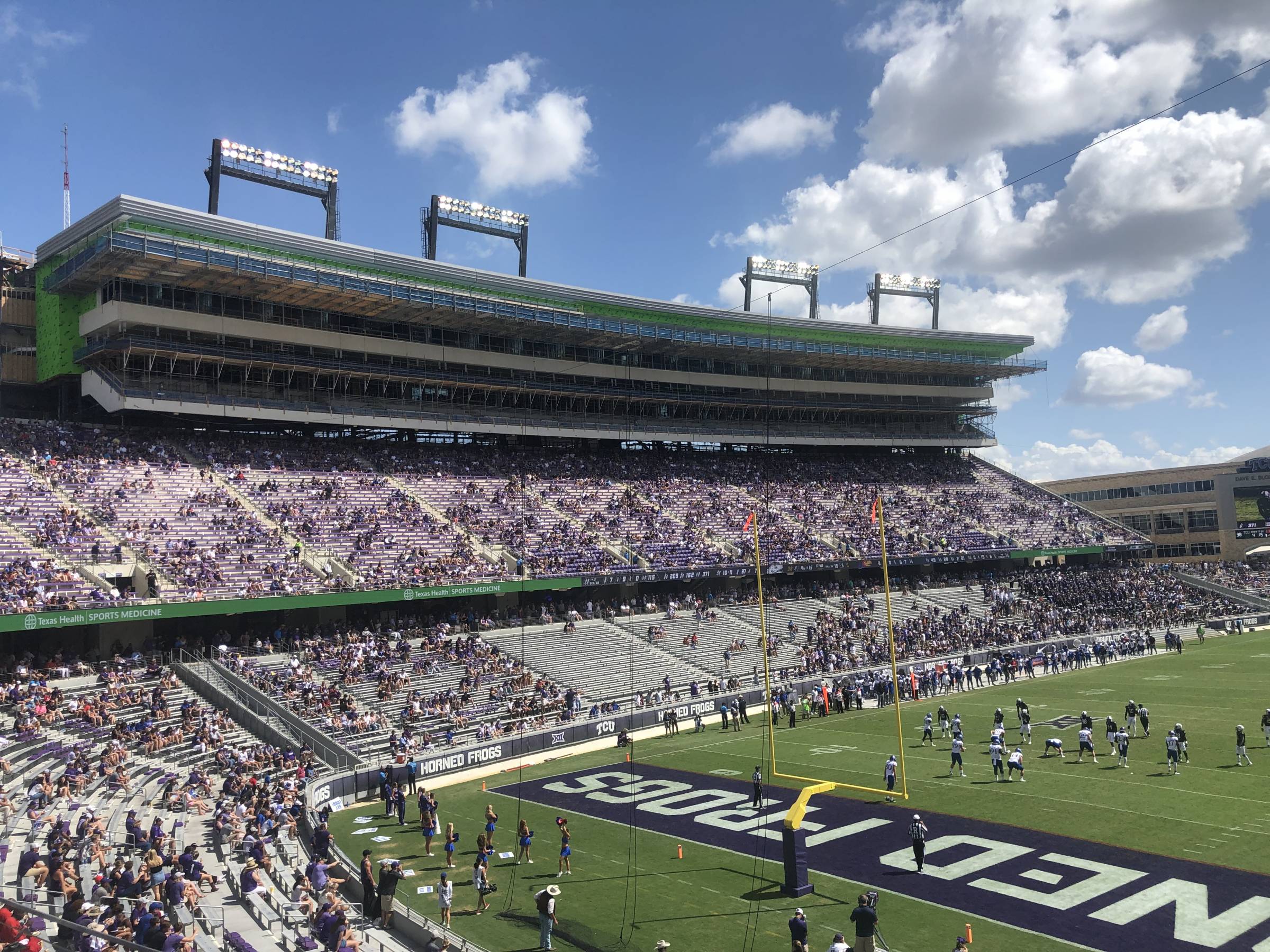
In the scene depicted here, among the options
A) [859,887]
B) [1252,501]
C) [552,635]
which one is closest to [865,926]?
[859,887]

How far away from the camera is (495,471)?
190ft

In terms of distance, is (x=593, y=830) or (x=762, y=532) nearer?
(x=593, y=830)

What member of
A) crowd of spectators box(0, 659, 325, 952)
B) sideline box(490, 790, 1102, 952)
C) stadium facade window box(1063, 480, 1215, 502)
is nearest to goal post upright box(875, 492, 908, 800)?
sideline box(490, 790, 1102, 952)

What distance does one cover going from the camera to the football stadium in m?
18.9

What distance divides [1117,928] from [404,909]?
517 inches

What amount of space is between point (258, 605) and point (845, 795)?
23.6m

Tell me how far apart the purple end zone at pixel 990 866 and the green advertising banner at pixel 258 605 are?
48.3ft

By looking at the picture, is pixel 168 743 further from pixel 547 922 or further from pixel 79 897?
pixel 547 922

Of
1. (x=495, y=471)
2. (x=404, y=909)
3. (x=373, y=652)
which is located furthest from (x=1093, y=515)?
(x=404, y=909)

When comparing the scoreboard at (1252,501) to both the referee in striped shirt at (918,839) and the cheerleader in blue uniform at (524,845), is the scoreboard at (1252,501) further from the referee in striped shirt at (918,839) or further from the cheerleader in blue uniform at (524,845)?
the cheerleader in blue uniform at (524,845)

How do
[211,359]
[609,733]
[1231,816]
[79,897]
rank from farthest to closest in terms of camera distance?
[211,359] < [609,733] < [1231,816] < [79,897]

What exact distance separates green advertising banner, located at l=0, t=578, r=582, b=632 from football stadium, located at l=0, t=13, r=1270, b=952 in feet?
0.93

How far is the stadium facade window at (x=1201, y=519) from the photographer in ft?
290

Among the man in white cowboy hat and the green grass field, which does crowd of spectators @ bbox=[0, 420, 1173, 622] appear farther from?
the man in white cowboy hat
